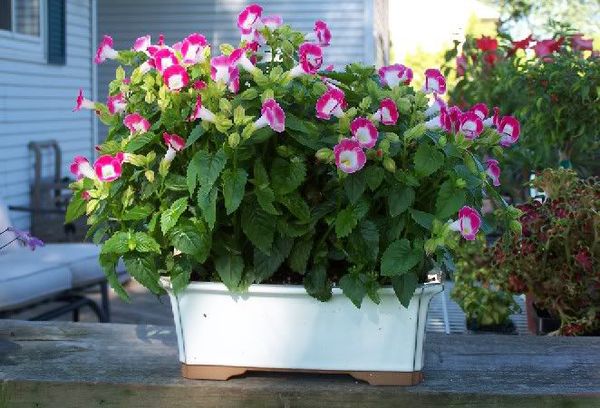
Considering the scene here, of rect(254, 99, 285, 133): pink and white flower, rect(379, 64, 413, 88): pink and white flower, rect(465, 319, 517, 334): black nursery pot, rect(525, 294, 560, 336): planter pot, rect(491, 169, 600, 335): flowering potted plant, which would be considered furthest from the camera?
rect(465, 319, 517, 334): black nursery pot

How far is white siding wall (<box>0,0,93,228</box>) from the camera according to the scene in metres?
7.49

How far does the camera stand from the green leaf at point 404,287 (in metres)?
1.60

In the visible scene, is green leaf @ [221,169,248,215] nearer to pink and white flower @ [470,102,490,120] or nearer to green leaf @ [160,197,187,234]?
green leaf @ [160,197,187,234]

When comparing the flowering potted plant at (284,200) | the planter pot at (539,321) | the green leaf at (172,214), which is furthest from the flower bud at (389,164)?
the planter pot at (539,321)

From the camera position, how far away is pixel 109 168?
1.63 meters

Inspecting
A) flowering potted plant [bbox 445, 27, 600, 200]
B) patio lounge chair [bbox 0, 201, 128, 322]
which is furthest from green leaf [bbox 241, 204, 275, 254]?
patio lounge chair [bbox 0, 201, 128, 322]

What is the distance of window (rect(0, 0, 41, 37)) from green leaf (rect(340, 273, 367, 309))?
6.31m

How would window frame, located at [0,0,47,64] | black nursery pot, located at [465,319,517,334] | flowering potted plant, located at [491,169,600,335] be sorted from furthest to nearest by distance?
window frame, located at [0,0,47,64] → black nursery pot, located at [465,319,517,334] → flowering potted plant, located at [491,169,600,335]

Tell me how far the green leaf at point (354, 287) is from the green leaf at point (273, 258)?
0.10 m

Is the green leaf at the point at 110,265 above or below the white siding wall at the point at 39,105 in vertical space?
below

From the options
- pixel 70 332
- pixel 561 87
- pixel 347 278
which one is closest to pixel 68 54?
pixel 561 87

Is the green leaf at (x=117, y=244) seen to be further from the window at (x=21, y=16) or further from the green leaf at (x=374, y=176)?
the window at (x=21, y=16)

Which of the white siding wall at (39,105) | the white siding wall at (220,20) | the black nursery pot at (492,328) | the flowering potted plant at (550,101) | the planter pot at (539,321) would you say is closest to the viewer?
the planter pot at (539,321)

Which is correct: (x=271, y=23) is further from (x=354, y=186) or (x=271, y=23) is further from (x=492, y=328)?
(x=492, y=328)
